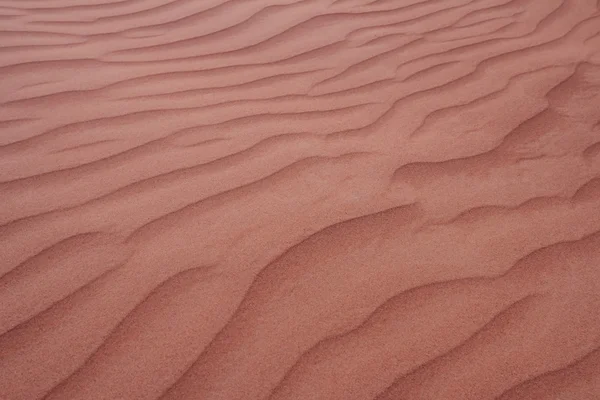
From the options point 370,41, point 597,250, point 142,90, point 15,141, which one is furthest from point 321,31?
point 597,250

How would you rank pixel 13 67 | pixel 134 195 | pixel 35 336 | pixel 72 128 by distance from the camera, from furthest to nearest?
pixel 13 67
pixel 72 128
pixel 134 195
pixel 35 336

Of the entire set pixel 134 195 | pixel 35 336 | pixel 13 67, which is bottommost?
pixel 35 336

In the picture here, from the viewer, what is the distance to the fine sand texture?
1.12 m

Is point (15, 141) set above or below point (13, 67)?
below

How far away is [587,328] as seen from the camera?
119 cm

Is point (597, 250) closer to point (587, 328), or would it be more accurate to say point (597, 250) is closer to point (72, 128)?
point (587, 328)

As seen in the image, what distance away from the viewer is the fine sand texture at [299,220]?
3.67ft

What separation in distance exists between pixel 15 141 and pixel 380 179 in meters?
1.16

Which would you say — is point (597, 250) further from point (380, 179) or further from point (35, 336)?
point (35, 336)

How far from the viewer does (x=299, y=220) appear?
146 cm

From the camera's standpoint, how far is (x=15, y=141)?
1794 millimetres

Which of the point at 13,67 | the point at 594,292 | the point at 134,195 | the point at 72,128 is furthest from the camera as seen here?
the point at 13,67

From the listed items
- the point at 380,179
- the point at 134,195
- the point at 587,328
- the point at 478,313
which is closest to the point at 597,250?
the point at 587,328

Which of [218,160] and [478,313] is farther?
[218,160]
